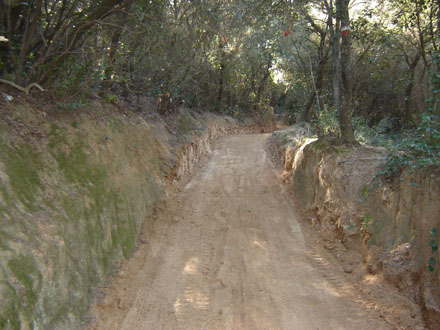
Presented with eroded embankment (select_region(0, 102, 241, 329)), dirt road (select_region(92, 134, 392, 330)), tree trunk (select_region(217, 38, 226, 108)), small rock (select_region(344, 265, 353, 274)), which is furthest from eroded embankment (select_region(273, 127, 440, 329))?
tree trunk (select_region(217, 38, 226, 108))

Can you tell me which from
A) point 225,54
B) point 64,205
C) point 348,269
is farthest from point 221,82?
point 64,205

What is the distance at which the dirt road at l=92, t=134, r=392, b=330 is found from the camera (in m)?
4.75

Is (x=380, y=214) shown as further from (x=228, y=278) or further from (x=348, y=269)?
(x=228, y=278)

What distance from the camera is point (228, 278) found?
18.8 ft

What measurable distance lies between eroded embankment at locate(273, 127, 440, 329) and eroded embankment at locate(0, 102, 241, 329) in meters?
4.00

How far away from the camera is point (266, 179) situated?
10969 mm

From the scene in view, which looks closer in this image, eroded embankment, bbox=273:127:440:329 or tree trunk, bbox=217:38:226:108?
eroded embankment, bbox=273:127:440:329

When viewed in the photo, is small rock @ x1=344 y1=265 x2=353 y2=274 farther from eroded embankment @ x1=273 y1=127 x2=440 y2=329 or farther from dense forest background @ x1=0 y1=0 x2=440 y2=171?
dense forest background @ x1=0 y1=0 x2=440 y2=171

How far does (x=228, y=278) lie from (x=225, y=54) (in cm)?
1366

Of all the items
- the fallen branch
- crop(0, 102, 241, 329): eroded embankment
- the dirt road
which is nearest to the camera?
crop(0, 102, 241, 329): eroded embankment

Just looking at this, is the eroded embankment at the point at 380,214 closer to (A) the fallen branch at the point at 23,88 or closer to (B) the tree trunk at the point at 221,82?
(A) the fallen branch at the point at 23,88

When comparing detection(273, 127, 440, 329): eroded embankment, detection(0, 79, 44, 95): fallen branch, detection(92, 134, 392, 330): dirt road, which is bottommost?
detection(92, 134, 392, 330): dirt road

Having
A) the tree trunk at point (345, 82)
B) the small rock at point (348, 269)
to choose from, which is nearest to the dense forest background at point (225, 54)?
the tree trunk at point (345, 82)

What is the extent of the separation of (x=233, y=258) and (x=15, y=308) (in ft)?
12.3
